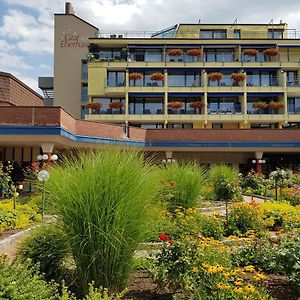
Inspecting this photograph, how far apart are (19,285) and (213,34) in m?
42.3

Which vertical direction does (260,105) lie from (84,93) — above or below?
below

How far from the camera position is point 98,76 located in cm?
3741

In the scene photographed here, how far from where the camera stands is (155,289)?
490 cm

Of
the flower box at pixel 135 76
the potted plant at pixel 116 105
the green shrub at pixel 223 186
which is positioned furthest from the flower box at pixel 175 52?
the green shrub at pixel 223 186

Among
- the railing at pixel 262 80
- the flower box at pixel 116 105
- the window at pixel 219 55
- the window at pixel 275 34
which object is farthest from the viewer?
the window at pixel 275 34

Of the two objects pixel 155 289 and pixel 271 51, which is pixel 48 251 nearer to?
pixel 155 289

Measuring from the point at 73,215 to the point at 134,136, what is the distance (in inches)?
931

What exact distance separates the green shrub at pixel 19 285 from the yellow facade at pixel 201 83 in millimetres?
32451

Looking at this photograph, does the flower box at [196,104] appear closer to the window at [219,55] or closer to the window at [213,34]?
the window at [219,55]

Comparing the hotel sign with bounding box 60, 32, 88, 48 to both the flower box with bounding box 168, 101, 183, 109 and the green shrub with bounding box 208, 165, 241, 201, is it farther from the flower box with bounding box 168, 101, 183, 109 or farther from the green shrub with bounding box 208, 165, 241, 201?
the green shrub with bounding box 208, 165, 241, 201

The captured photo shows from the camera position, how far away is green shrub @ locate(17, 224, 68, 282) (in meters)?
4.82

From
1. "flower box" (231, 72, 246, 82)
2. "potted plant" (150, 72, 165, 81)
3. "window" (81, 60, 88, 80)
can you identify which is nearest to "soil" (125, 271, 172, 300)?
"potted plant" (150, 72, 165, 81)

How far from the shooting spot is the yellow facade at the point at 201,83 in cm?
3681

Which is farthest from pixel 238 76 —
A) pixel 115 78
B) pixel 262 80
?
pixel 115 78
